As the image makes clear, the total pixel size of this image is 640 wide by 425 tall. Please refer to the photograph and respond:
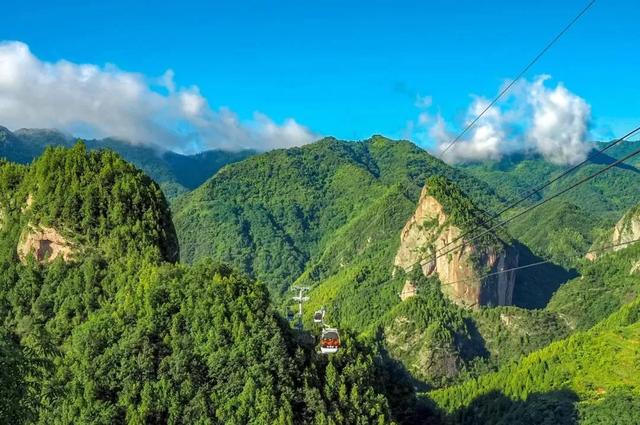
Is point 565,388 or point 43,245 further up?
point 43,245

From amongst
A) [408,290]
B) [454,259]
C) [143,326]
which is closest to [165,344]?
[143,326]

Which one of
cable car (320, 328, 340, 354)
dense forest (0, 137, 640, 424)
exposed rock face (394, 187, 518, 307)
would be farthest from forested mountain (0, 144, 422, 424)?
exposed rock face (394, 187, 518, 307)

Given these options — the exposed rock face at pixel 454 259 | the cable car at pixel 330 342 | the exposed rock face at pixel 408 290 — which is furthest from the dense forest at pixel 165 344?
the exposed rock face at pixel 408 290

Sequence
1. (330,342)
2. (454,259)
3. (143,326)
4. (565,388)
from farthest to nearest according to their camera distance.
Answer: (454,259) < (565,388) < (143,326) < (330,342)

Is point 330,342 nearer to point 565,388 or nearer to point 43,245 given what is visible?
point 43,245

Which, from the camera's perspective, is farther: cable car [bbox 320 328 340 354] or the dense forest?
the dense forest

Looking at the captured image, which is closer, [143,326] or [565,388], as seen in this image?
[143,326]

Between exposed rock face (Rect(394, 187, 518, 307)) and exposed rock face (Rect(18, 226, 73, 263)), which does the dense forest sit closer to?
exposed rock face (Rect(18, 226, 73, 263))

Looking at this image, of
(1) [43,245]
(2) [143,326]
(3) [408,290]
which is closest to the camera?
(2) [143,326]
